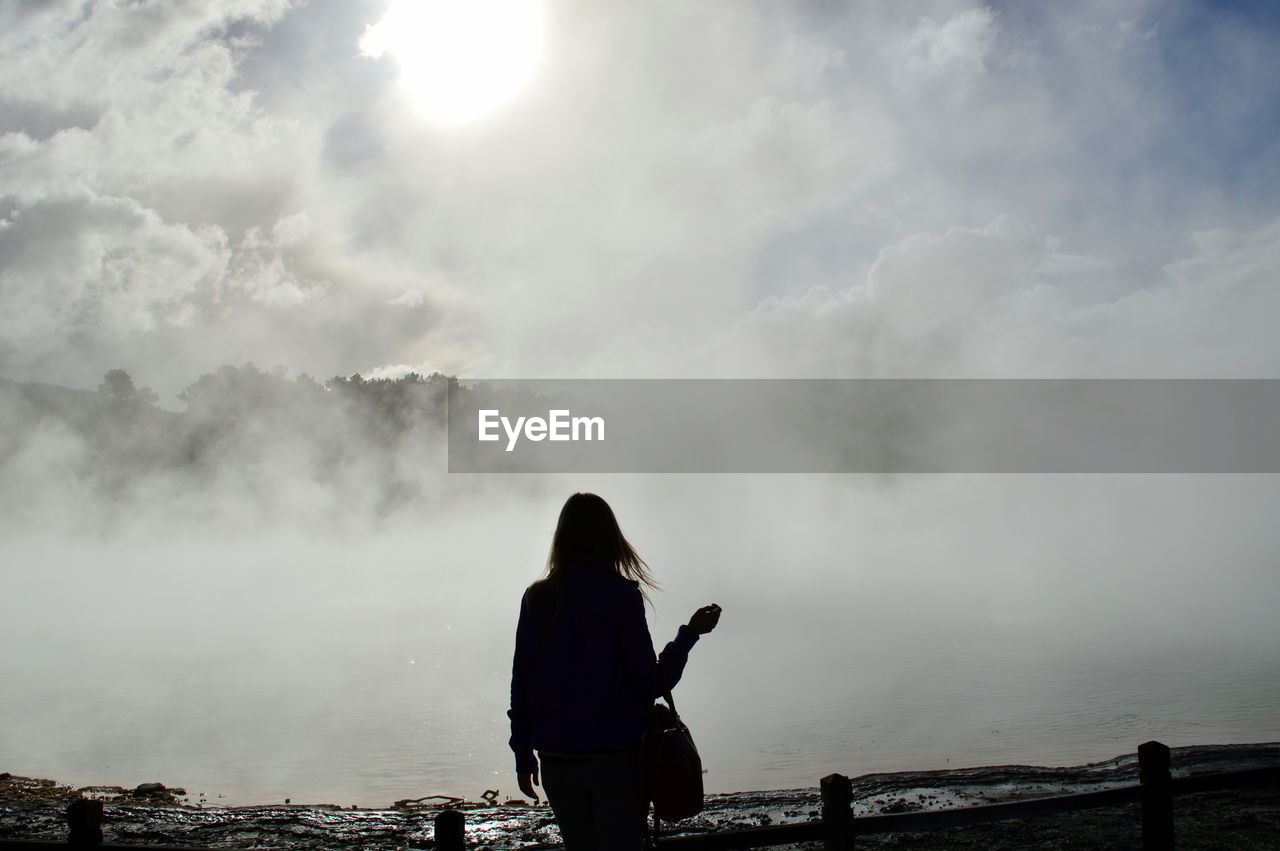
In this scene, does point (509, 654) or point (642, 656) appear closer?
point (642, 656)

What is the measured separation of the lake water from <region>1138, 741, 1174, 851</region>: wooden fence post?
17.4 ft

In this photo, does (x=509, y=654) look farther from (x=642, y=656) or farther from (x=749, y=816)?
(x=642, y=656)

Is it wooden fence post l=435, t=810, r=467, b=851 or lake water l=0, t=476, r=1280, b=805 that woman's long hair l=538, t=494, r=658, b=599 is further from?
lake water l=0, t=476, r=1280, b=805

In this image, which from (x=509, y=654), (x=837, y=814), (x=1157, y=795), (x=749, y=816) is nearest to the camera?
(x=837, y=814)

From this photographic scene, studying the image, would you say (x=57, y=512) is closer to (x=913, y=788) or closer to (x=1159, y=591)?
(x=913, y=788)

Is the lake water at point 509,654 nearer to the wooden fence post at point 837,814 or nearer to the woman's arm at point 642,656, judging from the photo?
the wooden fence post at point 837,814

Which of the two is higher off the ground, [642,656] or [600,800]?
Answer: [642,656]

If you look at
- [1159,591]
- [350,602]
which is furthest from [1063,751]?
[1159,591]

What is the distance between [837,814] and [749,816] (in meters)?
4.13

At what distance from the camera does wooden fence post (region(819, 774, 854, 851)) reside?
11.9 feet

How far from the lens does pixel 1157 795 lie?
14.1 feet

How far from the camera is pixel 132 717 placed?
41.6 feet

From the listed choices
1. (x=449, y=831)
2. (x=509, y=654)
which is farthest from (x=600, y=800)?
(x=509, y=654)

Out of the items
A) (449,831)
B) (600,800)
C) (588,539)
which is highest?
(588,539)
